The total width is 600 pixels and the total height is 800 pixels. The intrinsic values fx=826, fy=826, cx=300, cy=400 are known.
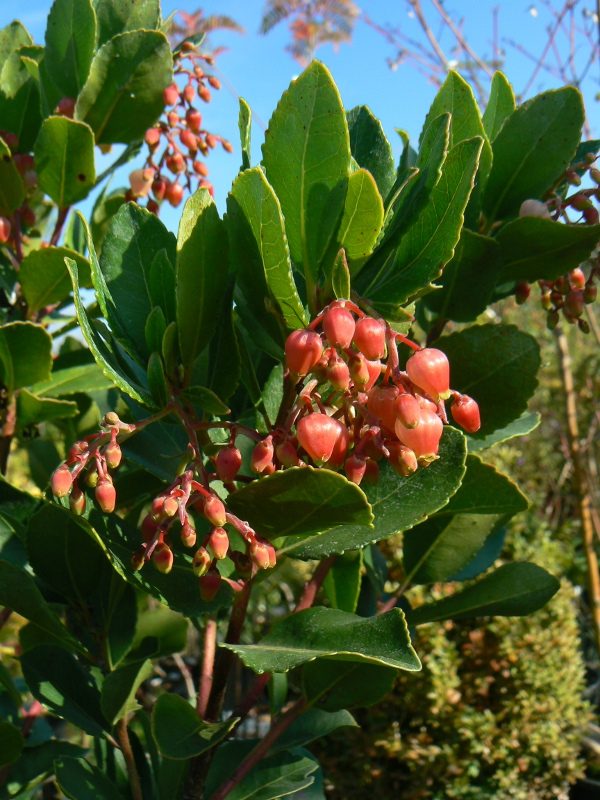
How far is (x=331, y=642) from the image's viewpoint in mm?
801

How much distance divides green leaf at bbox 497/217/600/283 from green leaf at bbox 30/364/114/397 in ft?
2.12

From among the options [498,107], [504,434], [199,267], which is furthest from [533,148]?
[199,267]

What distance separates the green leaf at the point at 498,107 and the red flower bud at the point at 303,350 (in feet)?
1.62

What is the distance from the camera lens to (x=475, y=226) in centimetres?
103

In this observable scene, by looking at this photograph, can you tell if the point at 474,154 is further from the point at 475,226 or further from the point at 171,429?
the point at 171,429

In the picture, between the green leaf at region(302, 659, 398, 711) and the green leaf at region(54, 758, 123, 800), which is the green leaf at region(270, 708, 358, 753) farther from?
the green leaf at region(54, 758, 123, 800)

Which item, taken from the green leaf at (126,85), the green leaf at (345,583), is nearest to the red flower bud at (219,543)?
the green leaf at (345,583)

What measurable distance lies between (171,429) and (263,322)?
0.24 m

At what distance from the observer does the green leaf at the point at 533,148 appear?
96 cm

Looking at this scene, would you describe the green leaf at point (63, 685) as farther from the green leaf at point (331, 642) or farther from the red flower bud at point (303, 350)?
the red flower bud at point (303, 350)

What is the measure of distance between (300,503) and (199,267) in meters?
0.24

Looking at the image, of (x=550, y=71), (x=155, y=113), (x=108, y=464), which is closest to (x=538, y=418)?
(x=108, y=464)

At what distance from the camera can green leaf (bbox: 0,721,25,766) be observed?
3.49 feet

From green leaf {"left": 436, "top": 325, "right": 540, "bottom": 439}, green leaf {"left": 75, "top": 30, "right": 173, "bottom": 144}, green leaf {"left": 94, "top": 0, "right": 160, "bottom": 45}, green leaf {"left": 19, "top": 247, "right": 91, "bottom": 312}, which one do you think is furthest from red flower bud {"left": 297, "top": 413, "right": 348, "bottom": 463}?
green leaf {"left": 94, "top": 0, "right": 160, "bottom": 45}
